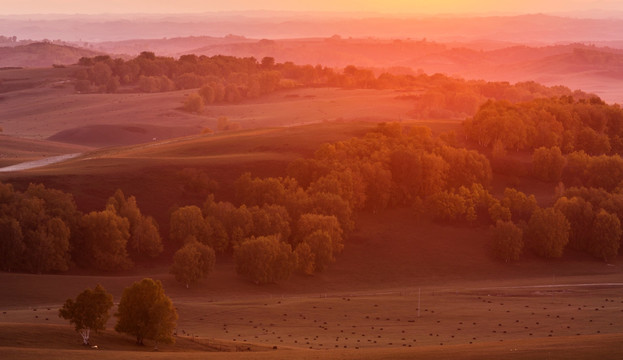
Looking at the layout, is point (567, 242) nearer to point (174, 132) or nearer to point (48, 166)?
point (48, 166)

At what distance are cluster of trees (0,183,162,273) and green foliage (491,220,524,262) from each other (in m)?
37.6

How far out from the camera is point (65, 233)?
78875 millimetres

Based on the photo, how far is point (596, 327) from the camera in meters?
56.2

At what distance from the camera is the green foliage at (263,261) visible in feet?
254

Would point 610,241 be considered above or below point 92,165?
below

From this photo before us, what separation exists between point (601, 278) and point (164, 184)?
164ft

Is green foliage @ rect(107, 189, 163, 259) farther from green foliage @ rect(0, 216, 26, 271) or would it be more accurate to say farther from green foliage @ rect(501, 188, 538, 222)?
green foliage @ rect(501, 188, 538, 222)

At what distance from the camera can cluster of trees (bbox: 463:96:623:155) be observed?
125688 millimetres

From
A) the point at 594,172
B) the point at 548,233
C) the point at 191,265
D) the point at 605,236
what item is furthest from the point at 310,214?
the point at 594,172

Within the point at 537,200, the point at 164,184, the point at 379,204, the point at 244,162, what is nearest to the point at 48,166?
the point at 164,184

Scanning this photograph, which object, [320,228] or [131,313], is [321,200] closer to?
[320,228]

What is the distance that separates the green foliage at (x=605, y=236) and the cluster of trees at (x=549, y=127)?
28.4 m

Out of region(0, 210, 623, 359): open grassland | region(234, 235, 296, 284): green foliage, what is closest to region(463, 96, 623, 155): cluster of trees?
region(0, 210, 623, 359): open grassland

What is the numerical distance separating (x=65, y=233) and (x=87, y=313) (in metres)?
35.7
